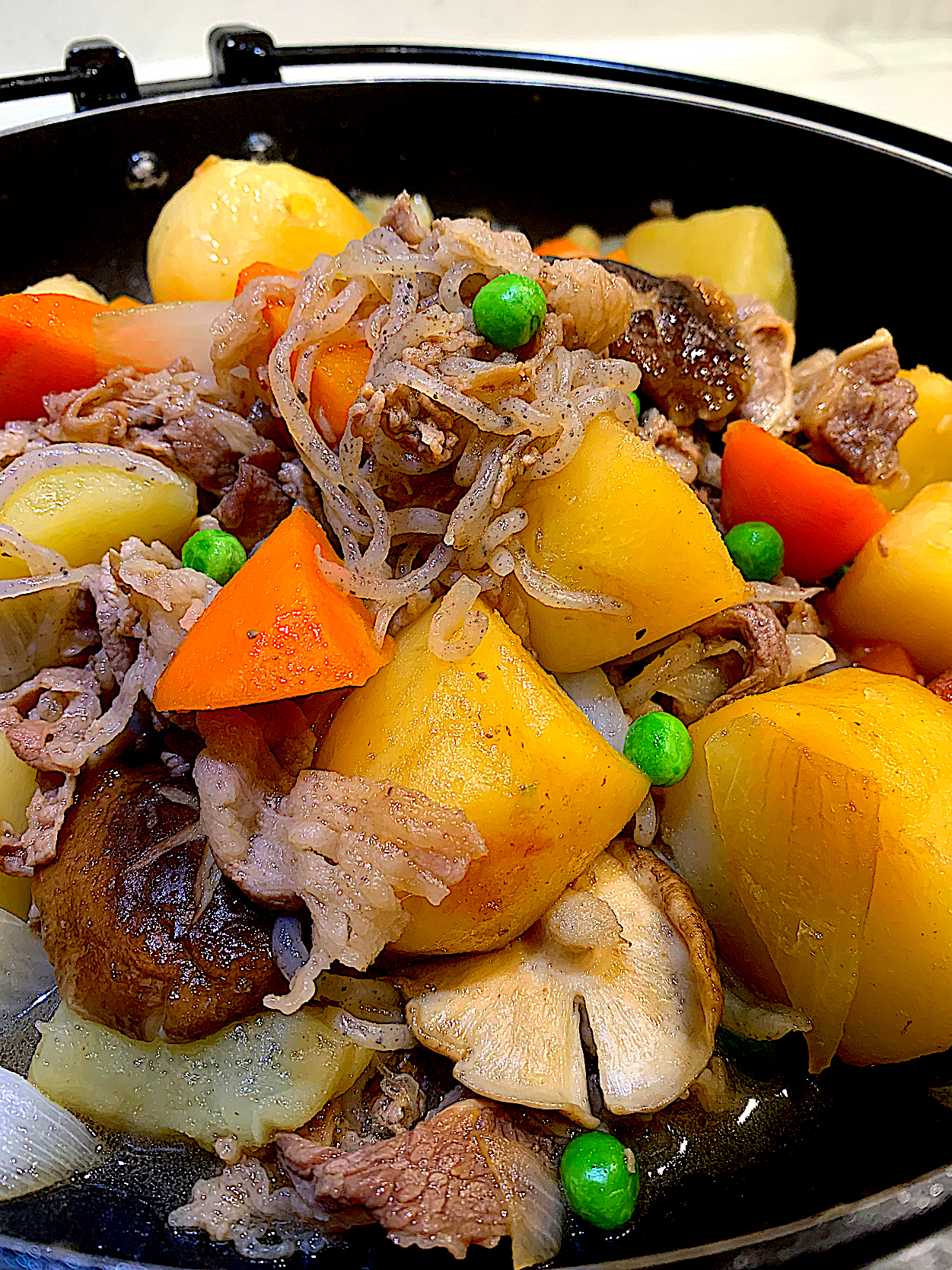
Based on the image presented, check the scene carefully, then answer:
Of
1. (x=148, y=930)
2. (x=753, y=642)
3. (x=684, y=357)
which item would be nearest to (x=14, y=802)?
(x=148, y=930)

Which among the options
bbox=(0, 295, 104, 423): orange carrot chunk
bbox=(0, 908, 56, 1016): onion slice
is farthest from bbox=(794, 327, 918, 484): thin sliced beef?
bbox=(0, 908, 56, 1016): onion slice

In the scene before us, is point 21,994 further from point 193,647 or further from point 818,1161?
point 818,1161

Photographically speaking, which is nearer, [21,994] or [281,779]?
[281,779]

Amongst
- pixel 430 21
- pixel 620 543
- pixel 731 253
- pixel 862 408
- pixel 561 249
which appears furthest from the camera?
pixel 430 21

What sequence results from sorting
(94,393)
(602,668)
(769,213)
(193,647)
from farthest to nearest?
1. (769,213)
2. (94,393)
3. (602,668)
4. (193,647)

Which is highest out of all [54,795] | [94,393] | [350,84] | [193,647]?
[350,84]

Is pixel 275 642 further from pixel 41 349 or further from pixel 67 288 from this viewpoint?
pixel 67 288

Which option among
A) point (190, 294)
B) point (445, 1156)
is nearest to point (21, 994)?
point (445, 1156)
